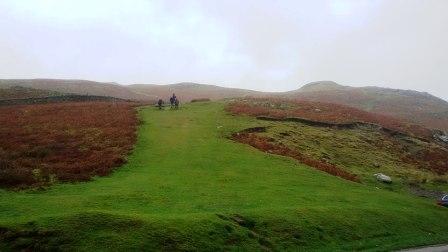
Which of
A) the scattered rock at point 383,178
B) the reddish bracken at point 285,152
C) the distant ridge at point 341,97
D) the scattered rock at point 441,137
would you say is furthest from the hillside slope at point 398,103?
the reddish bracken at point 285,152

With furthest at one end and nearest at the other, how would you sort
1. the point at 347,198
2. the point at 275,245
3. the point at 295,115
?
the point at 295,115, the point at 347,198, the point at 275,245

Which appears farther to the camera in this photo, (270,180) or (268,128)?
(268,128)

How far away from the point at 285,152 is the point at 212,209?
59.9ft

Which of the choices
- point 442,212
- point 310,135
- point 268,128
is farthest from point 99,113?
point 442,212

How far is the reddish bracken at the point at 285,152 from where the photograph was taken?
127 feet

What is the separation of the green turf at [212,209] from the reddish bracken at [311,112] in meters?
17.1

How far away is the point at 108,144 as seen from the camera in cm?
3719

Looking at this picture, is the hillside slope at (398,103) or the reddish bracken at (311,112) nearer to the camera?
the reddish bracken at (311,112)

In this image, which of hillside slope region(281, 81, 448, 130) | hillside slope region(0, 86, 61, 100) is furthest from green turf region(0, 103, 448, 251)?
hillside slope region(281, 81, 448, 130)

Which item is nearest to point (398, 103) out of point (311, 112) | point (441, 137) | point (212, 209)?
point (441, 137)

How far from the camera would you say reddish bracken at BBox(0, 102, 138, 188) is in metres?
28.7

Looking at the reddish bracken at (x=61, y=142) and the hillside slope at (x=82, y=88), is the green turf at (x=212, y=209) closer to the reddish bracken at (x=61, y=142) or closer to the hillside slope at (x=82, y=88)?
the reddish bracken at (x=61, y=142)

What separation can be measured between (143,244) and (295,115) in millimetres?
40992

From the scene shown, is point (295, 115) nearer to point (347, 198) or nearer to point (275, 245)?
point (347, 198)
